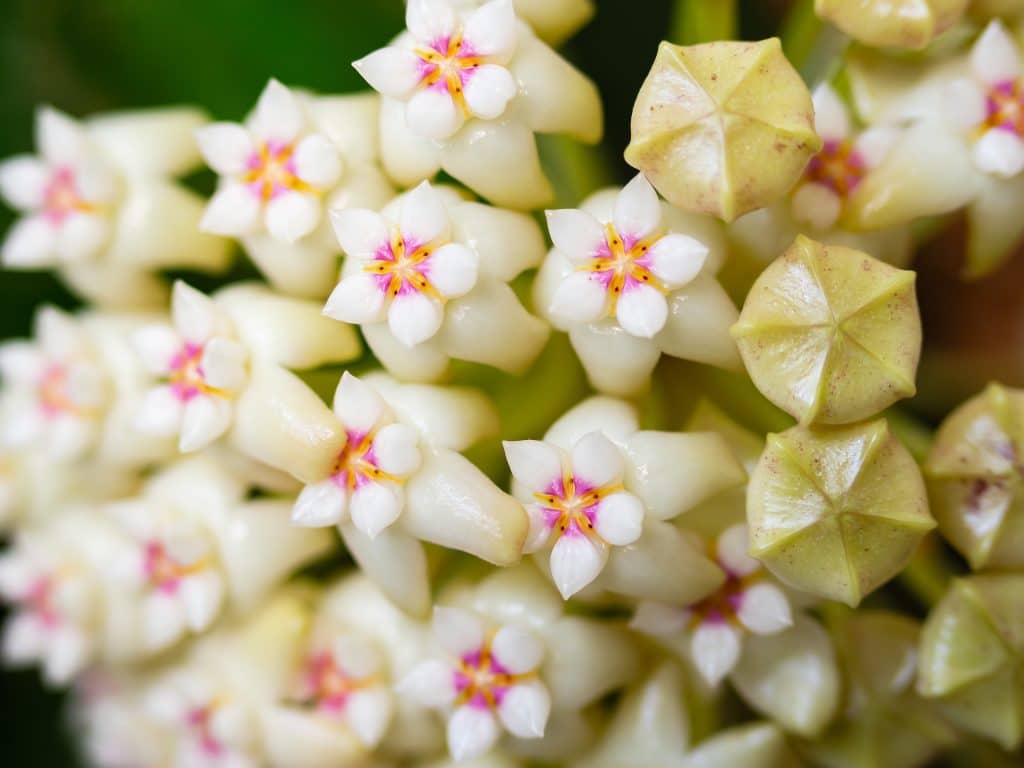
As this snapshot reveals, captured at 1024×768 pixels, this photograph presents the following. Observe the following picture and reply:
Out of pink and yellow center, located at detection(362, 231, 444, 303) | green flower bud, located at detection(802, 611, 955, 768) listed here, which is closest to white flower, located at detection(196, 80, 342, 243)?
pink and yellow center, located at detection(362, 231, 444, 303)

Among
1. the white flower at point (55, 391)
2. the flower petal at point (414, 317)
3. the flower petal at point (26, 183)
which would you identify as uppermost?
the flower petal at point (414, 317)

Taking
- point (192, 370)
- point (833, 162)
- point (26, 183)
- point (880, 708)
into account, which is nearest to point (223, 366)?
point (192, 370)

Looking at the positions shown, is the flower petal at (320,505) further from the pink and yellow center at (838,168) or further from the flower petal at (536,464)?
the pink and yellow center at (838,168)

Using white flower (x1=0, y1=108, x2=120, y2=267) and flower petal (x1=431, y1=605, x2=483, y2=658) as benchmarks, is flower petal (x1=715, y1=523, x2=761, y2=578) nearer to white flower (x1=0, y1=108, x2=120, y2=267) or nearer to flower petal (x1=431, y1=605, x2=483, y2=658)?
flower petal (x1=431, y1=605, x2=483, y2=658)

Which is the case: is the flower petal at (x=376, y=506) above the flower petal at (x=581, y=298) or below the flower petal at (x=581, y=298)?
below

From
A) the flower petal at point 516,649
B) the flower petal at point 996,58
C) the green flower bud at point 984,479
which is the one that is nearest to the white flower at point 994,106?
the flower petal at point 996,58

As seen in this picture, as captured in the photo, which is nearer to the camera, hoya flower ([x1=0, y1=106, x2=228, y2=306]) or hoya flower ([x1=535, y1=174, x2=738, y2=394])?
hoya flower ([x1=535, y1=174, x2=738, y2=394])
